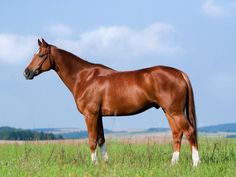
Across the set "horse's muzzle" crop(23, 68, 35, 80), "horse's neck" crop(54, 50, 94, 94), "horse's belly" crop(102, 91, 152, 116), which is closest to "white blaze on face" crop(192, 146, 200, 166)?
"horse's belly" crop(102, 91, 152, 116)

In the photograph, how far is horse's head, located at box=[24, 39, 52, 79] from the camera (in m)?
13.3

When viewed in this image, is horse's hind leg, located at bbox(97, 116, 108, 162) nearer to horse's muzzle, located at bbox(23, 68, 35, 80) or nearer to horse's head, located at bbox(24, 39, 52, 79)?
horse's head, located at bbox(24, 39, 52, 79)

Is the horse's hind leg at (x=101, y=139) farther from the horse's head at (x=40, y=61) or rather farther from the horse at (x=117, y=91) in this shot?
the horse's head at (x=40, y=61)

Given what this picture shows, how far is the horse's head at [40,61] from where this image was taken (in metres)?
Result: 13.3

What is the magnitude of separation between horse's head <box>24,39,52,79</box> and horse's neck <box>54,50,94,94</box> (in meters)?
0.22

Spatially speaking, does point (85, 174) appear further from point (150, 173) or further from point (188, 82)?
point (188, 82)

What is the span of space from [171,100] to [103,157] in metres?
2.16

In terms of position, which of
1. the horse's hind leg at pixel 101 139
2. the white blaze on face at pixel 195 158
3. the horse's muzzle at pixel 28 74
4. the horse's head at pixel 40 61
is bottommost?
the white blaze on face at pixel 195 158

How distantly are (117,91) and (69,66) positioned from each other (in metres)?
1.56

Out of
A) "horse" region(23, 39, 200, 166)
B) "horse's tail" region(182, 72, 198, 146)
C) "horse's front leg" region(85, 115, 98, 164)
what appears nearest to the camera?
"horse" region(23, 39, 200, 166)

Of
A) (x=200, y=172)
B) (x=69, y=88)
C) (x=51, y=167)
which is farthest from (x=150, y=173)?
(x=69, y=88)

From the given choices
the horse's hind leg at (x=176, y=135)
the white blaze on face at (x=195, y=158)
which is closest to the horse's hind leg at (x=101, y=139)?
the horse's hind leg at (x=176, y=135)

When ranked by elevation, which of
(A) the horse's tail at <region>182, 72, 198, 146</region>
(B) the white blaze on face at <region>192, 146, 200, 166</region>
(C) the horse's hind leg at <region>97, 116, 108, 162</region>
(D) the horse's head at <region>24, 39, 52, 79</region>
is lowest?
(B) the white blaze on face at <region>192, 146, 200, 166</region>

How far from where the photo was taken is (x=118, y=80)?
1270 centimetres
